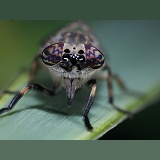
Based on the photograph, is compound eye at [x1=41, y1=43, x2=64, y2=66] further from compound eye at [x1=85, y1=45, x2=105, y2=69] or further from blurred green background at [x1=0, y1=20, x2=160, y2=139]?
blurred green background at [x1=0, y1=20, x2=160, y2=139]

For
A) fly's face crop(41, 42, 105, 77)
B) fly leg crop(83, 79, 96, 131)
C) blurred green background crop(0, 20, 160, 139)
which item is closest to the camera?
fly leg crop(83, 79, 96, 131)

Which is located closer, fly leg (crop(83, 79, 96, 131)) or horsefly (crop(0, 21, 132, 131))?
fly leg (crop(83, 79, 96, 131))

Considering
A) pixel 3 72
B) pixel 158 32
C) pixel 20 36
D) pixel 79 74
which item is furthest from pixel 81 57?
pixel 158 32

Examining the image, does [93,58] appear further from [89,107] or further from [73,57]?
[89,107]

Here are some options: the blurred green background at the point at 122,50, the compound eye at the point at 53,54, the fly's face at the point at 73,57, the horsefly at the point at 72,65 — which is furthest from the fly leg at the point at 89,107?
the blurred green background at the point at 122,50

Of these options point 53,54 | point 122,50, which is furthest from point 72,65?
point 122,50

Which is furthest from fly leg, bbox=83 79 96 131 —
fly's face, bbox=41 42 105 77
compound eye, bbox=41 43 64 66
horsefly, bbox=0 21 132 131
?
compound eye, bbox=41 43 64 66

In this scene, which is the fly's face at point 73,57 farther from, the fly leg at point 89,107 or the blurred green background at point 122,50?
the blurred green background at point 122,50

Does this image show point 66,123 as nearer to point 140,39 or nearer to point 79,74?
point 79,74
